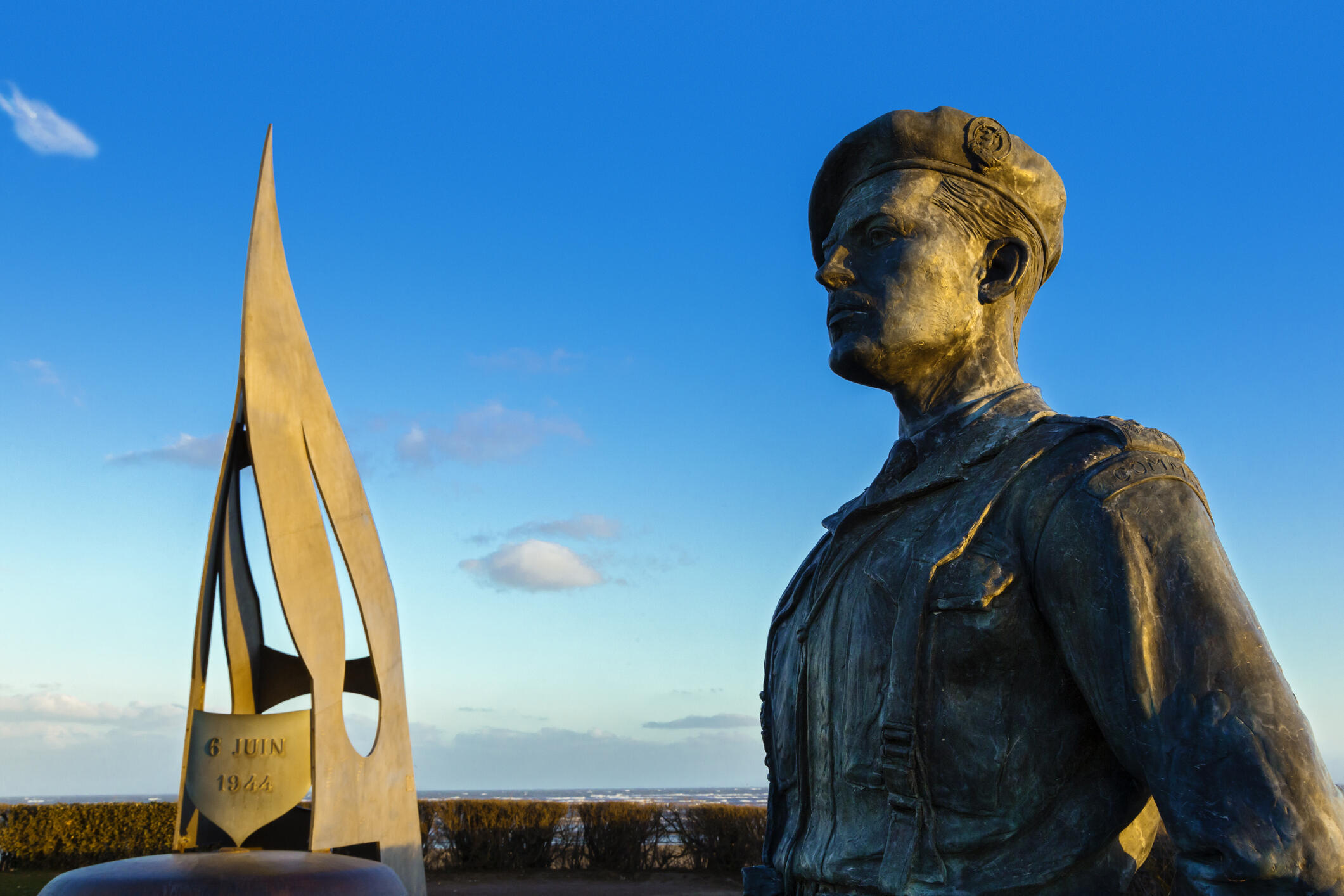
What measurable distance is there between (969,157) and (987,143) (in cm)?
4

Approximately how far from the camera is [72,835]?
16.6 metres

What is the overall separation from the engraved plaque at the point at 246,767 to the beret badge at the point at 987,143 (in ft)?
30.1

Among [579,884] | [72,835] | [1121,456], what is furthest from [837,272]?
[72,835]

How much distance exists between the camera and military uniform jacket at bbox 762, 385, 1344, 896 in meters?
1.32

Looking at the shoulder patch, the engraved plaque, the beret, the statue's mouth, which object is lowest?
the engraved plaque

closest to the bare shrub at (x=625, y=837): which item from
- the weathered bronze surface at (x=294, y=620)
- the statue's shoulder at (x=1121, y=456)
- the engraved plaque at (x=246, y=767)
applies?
the weathered bronze surface at (x=294, y=620)

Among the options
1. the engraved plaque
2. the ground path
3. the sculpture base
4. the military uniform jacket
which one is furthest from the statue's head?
the ground path

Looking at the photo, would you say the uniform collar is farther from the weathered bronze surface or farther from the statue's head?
the weathered bronze surface

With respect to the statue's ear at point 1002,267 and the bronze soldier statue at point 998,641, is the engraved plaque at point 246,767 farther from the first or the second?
the statue's ear at point 1002,267

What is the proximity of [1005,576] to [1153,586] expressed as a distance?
0.64 feet

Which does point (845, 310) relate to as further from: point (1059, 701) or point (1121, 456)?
point (1059, 701)

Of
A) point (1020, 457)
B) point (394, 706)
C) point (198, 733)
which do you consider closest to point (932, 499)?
point (1020, 457)

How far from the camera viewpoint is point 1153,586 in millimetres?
1432

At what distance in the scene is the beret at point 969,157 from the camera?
6.05 feet
